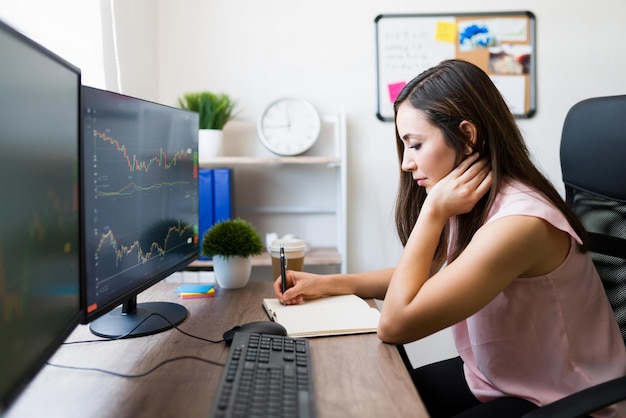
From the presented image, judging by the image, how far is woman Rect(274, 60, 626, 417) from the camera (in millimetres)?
914

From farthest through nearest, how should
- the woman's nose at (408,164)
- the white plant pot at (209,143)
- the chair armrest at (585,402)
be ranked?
the white plant pot at (209,143)
the woman's nose at (408,164)
the chair armrest at (585,402)

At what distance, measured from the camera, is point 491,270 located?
0.89 meters

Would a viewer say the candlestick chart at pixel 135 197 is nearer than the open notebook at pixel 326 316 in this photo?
Yes

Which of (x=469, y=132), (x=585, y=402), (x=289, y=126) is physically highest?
(x=289, y=126)

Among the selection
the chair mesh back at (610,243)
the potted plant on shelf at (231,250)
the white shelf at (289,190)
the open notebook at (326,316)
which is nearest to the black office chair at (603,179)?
the chair mesh back at (610,243)

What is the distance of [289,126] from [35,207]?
1.67 metres

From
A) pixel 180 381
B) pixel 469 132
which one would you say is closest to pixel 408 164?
pixel 469 132

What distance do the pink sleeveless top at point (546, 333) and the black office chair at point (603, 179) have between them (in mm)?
162

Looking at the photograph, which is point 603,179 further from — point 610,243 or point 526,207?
point 526,207

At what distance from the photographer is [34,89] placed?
2.01ft

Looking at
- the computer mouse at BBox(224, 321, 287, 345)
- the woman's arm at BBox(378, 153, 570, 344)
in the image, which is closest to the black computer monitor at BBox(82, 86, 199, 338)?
the computer mouse at BBox(224, 321, 287, 345)

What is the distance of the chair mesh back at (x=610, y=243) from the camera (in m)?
1.16

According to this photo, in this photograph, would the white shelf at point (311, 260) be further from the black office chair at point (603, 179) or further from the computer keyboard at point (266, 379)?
the computer keyboard at point (266, 379)

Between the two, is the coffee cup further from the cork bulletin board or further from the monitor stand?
the cork bulletin board
